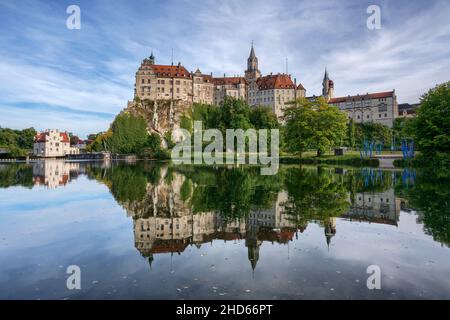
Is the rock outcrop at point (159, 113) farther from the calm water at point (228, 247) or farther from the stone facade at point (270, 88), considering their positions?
the calm water at point (228, 247)

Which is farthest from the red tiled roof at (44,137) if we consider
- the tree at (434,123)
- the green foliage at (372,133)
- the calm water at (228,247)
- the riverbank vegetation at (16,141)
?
the tree at (434,123)

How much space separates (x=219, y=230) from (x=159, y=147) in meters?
80.8

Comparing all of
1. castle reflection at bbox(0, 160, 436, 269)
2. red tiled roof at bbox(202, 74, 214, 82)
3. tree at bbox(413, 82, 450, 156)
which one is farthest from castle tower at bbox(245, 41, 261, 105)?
castle reflection at bbox(0, 160, 436, 269)

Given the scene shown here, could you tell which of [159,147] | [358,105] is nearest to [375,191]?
[159,147]

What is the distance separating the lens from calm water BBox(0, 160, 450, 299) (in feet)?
20.7

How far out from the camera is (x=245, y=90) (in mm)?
122750

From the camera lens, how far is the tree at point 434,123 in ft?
117

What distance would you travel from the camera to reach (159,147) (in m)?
89.1

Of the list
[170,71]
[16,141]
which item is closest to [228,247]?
[170,71]

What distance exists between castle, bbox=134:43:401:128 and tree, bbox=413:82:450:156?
229 feet

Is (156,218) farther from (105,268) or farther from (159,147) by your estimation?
(159,147)

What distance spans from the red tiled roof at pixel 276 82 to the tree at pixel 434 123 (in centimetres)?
7901

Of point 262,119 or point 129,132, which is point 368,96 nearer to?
point 262,119
